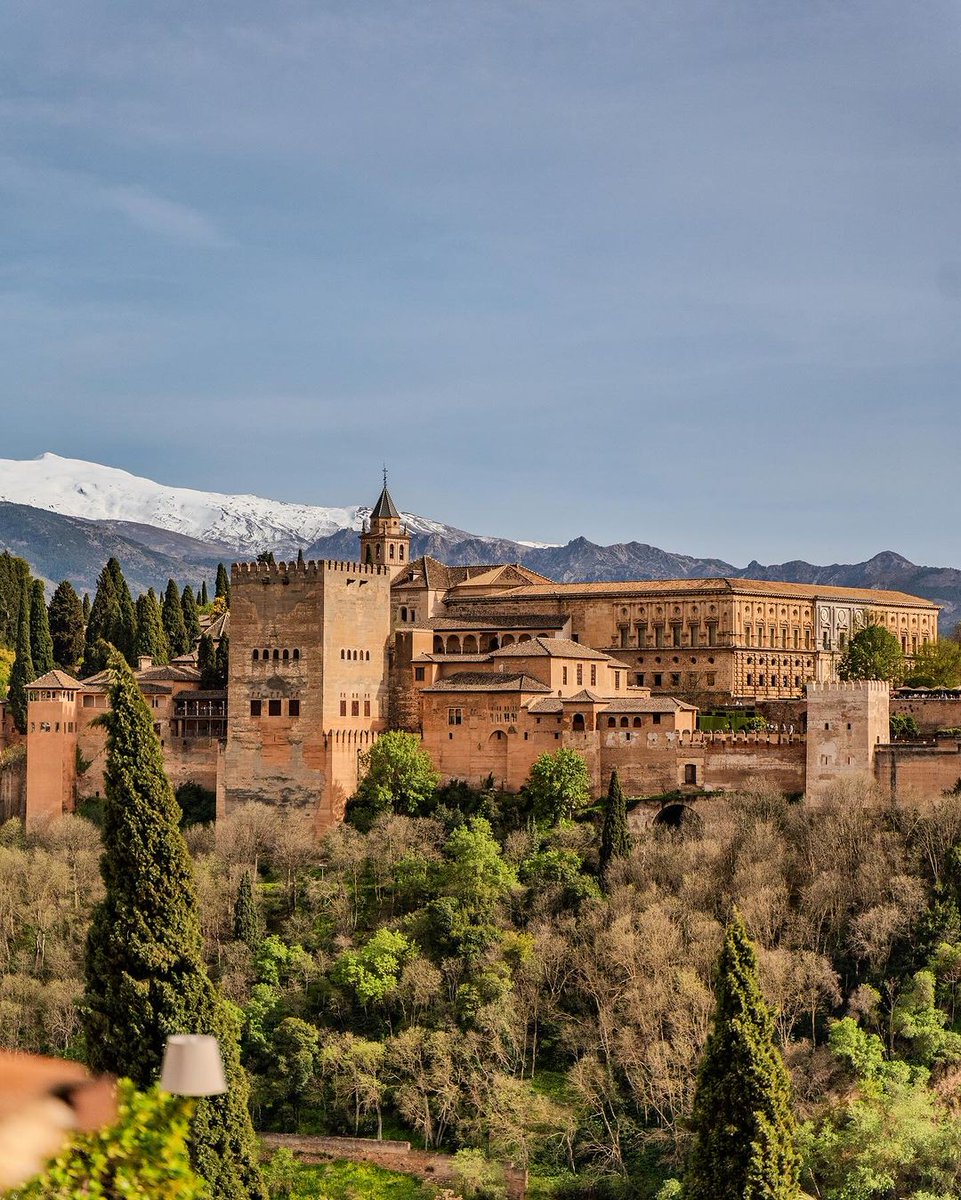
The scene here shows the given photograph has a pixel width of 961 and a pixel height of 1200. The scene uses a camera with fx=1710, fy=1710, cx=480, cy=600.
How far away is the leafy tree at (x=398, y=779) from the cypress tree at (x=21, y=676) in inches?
655

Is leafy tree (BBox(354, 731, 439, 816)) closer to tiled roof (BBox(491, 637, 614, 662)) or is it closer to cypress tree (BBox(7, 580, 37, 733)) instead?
tiled roof (BBox(491, 637, 614, 662))

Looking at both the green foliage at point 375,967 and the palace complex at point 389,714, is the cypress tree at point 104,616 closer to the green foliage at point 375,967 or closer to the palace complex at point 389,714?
the palace complex at point 389,714

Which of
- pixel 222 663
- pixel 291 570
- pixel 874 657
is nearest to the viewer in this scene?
pixel 291 570

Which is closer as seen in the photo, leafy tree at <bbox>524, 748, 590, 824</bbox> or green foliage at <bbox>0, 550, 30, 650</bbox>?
leafy tree at <bbox>524, 748, 590, 824</bbox>

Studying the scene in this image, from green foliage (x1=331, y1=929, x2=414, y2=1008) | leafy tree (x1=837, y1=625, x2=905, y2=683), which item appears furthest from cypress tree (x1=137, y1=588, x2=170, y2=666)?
leafy tree (x1=837, y1=625, x2=905, y2=683)

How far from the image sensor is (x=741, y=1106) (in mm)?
29500

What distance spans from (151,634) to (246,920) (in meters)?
25.5

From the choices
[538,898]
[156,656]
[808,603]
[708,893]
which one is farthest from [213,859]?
[808,603]

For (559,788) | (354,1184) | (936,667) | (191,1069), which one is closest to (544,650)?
(559,788)

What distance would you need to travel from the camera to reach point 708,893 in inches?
1844

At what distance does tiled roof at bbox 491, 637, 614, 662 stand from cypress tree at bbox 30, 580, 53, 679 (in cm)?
2320

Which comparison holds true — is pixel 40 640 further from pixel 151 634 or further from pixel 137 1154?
pixel 137 1154

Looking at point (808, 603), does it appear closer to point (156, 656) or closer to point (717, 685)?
point (717, 685)

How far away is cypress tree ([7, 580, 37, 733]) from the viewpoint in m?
64.6
